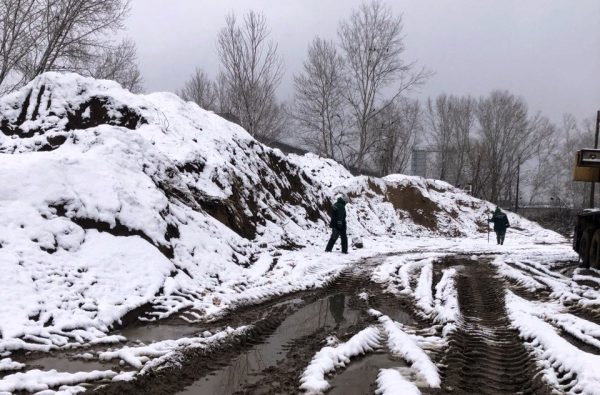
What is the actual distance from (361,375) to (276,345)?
128 cm

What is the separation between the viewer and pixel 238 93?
29484mm

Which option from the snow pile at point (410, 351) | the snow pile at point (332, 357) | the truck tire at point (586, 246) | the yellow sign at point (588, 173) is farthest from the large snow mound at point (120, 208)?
the yellow sign at point (588, 173)

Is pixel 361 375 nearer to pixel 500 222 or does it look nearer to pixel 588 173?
pixel 588 173

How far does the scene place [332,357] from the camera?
471 centimetres

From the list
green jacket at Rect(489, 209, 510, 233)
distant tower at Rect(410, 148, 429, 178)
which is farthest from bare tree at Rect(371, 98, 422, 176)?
green jacket at Rect(489, 209, 510, 233)

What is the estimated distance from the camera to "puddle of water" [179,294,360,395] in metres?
4.10

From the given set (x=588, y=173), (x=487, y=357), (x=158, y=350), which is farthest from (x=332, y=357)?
(x=588, y=173)

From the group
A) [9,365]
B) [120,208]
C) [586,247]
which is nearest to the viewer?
[9,365]

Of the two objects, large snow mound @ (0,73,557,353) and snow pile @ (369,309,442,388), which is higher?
large snow mound @ (0,73,557,353)

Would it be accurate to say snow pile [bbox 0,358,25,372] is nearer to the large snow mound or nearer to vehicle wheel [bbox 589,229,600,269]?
the large snow mound

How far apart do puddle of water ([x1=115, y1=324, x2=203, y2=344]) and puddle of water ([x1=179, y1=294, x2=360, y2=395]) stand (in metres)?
0.98

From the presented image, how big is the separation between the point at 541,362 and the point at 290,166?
15.3 meters

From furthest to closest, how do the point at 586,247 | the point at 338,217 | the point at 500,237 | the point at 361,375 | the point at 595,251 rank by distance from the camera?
the point at 500,237, the point at 338,217, the point at 586,247, the point at 595,251, the point at 361,375

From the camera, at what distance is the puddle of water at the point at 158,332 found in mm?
5420
